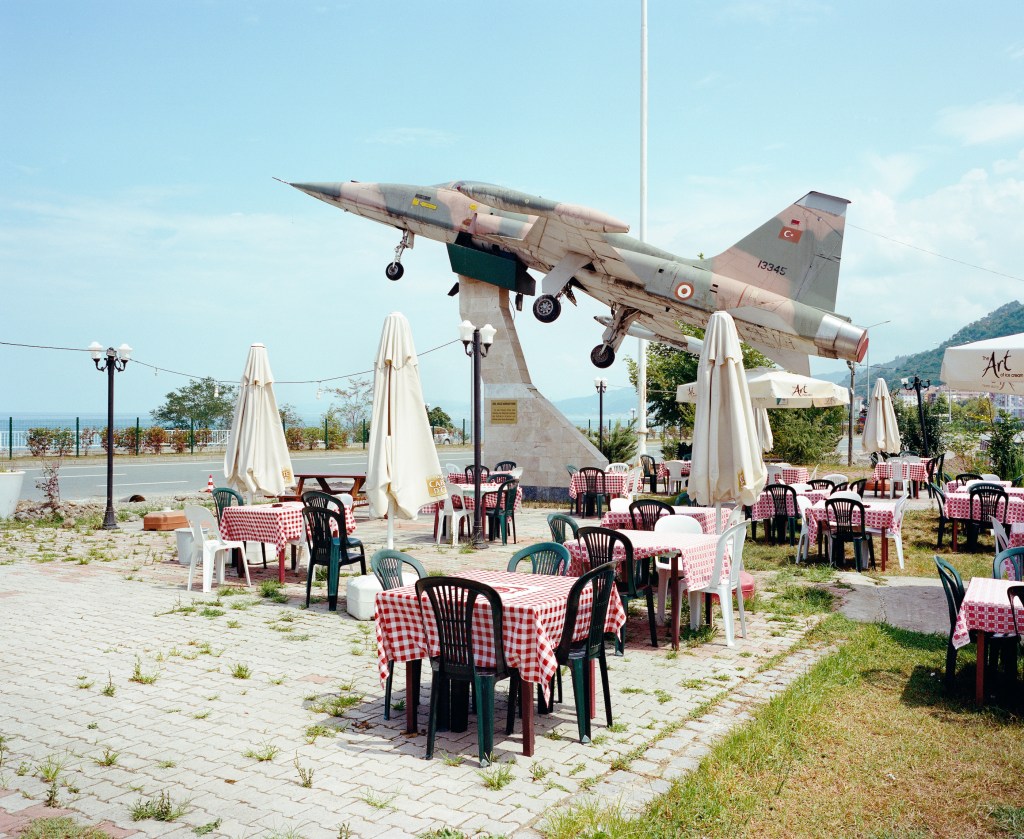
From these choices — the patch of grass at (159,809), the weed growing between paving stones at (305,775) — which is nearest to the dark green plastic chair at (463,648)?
the weed growing between paving stones at (305,775)

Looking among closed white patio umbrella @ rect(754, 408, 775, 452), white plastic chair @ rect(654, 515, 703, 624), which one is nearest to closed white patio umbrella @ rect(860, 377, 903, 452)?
closed white patio umbrella @ rect(754, 408, 775, 452)

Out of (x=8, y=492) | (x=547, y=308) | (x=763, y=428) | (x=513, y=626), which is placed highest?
(x=547, y=308)

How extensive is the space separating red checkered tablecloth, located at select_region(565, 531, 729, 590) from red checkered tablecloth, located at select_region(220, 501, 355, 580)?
3.29 m

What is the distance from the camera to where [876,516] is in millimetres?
10695

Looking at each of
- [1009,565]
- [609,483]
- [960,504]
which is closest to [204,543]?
[1009,565]

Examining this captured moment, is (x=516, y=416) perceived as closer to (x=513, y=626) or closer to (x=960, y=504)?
(x=960, y=504)

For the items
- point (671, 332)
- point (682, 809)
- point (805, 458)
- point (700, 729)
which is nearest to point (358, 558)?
point (700, 729)

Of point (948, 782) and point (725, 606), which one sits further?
point (725, 606)

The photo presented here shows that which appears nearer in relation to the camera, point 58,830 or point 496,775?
point 58,830

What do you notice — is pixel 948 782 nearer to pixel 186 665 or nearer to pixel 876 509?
pixel 186 665

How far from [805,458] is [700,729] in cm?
2395

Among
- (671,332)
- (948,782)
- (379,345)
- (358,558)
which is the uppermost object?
(671,332)

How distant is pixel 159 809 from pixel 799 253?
16982 millimetres

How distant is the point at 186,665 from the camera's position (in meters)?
6.46
